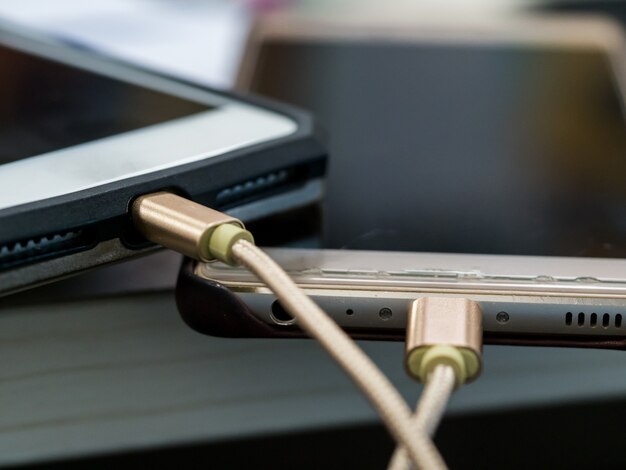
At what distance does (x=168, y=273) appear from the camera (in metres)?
0.35

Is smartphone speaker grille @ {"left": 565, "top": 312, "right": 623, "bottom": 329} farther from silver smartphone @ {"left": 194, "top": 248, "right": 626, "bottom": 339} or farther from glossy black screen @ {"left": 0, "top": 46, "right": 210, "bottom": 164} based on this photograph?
glossy black screen @ {"left": 0, "top": 46, "right": 210, "bottom": 164}

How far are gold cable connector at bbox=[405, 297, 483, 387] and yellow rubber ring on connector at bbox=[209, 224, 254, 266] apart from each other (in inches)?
2.3

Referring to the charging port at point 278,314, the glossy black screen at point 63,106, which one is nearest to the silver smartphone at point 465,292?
the charging port at point 278,314

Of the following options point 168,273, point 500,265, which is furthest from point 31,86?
point 500,265

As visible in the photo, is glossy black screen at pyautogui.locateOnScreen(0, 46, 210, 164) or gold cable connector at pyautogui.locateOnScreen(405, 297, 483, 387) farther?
glossy black screen at pyautogui.locateOnScreen(0, 46, 210, 164)

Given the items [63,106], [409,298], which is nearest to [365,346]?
[409,298]

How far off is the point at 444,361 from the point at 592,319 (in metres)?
0.06

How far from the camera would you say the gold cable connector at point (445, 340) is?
25 centimetres

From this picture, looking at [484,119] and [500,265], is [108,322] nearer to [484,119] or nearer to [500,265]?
[500,265]

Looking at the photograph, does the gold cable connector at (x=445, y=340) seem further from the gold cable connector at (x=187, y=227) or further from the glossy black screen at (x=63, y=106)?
the glossy black screen at (x=63, y=106)

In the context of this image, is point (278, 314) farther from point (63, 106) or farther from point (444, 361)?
point (63, 106)

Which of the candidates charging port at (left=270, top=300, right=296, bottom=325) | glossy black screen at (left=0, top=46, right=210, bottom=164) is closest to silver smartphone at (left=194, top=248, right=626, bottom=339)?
charging port at (left=270, top=300, right=296, bottom=325)

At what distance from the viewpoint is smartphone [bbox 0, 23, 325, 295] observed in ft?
0.98

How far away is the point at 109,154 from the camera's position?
347mm
